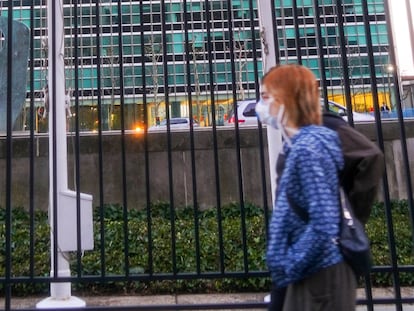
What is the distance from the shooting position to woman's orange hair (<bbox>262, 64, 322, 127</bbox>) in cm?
164

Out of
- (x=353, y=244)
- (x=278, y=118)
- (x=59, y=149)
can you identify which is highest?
(x=59, y=149)

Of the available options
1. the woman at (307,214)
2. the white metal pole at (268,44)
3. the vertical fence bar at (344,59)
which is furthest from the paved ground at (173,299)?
the woman at (307,214)

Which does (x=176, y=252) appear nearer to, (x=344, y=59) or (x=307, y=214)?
(x=344, y=59)

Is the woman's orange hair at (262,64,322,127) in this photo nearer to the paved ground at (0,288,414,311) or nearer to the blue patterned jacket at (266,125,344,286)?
the blue patterned jacket at (266,125,344,286)

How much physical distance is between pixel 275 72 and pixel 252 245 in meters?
3.93

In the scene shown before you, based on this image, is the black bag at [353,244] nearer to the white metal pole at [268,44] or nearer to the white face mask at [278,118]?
the white face mask at [278,118]

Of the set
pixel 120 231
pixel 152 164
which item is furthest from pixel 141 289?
pixel 152 164

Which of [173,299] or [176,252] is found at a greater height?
[176,252]

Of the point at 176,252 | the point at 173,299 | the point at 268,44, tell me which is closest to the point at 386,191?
the point at 268,44

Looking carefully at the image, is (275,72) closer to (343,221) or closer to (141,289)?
(343,221)

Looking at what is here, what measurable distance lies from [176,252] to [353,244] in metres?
3.59

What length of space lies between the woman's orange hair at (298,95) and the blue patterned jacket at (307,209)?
5 centimetres

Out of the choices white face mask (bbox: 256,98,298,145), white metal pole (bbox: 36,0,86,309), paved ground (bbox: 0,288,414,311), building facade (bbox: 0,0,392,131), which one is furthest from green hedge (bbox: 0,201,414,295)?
white face mask (bbox: 256,98,298,145)

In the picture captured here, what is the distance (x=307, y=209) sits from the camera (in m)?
1.52
